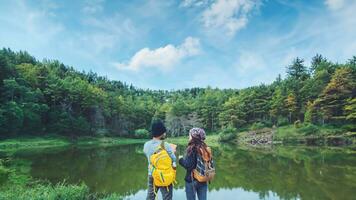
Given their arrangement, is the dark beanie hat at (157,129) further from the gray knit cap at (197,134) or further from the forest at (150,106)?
the forest at (150,106)

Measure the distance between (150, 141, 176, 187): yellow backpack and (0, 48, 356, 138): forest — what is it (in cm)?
3103

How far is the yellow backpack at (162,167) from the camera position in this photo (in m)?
4.39

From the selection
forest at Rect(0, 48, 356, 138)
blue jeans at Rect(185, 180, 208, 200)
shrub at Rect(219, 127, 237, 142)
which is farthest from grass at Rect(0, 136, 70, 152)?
blue jeans at Rect(185, 180, 208, 200)

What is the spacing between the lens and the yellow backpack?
4.39 m

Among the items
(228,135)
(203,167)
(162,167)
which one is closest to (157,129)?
(162,167)

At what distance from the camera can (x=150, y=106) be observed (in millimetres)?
67375

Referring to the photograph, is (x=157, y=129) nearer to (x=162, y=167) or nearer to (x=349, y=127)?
(x=162, y=167)

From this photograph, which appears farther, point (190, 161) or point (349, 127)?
point (349, 127)

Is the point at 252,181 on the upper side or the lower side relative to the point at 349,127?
lower

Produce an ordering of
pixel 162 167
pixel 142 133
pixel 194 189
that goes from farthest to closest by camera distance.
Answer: pixel 142 133 < pixel 194 189 < pixel 162 167

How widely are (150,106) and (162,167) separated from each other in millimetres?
63243

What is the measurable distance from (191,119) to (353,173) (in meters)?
46.6

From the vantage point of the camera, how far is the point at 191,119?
60.0 m

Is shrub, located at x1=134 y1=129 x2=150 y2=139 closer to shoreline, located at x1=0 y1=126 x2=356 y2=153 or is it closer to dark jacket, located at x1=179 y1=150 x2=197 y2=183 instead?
shoreline, located at x1=0 y1=126 x2=356 y2=153
